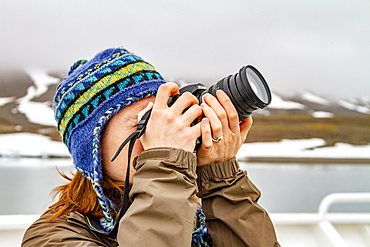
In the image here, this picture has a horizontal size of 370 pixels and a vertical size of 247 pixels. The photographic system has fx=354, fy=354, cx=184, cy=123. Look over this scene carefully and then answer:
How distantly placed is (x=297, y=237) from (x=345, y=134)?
7.65 m

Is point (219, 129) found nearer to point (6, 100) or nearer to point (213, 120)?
point (213, 120)

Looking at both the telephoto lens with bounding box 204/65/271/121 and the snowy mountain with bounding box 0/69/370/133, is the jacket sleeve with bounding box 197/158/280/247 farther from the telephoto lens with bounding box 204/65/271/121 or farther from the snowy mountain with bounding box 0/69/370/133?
the snowy mountain with bounding box 0/69/370/133

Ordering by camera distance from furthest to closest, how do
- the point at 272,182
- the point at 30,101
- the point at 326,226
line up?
the point at 272,182
the point at 30,101
the point at 326,226

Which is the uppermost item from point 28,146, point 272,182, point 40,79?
point 40,79

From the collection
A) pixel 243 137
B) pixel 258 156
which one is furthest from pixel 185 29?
pixel 243 137

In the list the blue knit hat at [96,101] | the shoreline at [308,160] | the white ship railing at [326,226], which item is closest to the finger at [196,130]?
the blue knit hat at [96,101]

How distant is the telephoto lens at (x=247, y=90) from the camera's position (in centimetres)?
53

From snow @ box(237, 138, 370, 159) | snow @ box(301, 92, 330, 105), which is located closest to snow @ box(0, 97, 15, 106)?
snow @ box(237, 138, 370, 159)

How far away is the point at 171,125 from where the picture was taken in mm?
485

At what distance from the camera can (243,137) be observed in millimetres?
651

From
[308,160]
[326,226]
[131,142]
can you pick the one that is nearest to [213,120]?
[131,142]

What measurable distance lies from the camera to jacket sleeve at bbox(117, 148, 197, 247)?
0.12 meters

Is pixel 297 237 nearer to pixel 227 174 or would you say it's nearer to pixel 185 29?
pixel 227 174

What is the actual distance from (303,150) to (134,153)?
6881mm
